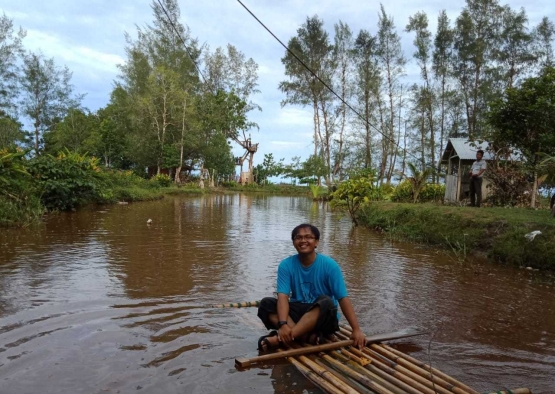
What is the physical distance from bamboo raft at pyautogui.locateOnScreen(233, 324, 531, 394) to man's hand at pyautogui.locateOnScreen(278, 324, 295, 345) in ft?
0.25

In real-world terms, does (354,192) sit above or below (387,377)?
above

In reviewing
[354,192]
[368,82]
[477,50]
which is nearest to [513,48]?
[477,50]

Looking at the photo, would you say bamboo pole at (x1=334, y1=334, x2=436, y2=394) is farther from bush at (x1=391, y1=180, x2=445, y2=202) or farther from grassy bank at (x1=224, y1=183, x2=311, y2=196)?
grassy bank at (x1=224, y1=183, x2=311, y2=196)

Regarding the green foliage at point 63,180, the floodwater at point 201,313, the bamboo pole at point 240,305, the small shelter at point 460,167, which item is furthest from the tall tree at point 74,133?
the bamboo pole at point 240,305

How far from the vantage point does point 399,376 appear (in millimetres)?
2857

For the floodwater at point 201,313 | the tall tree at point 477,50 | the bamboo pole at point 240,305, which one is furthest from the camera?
the tall tree at point 477,50

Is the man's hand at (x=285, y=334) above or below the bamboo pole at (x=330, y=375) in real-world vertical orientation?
above

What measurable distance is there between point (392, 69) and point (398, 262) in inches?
943

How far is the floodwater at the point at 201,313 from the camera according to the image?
3.07m

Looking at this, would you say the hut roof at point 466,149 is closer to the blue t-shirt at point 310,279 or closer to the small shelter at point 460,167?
the small shelter at point 460,167

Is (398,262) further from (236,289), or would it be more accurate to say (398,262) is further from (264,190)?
(264,190)

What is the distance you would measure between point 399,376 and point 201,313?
2224 mm

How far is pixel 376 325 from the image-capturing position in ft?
14.3

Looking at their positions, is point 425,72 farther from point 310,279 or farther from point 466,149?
point 310,279
